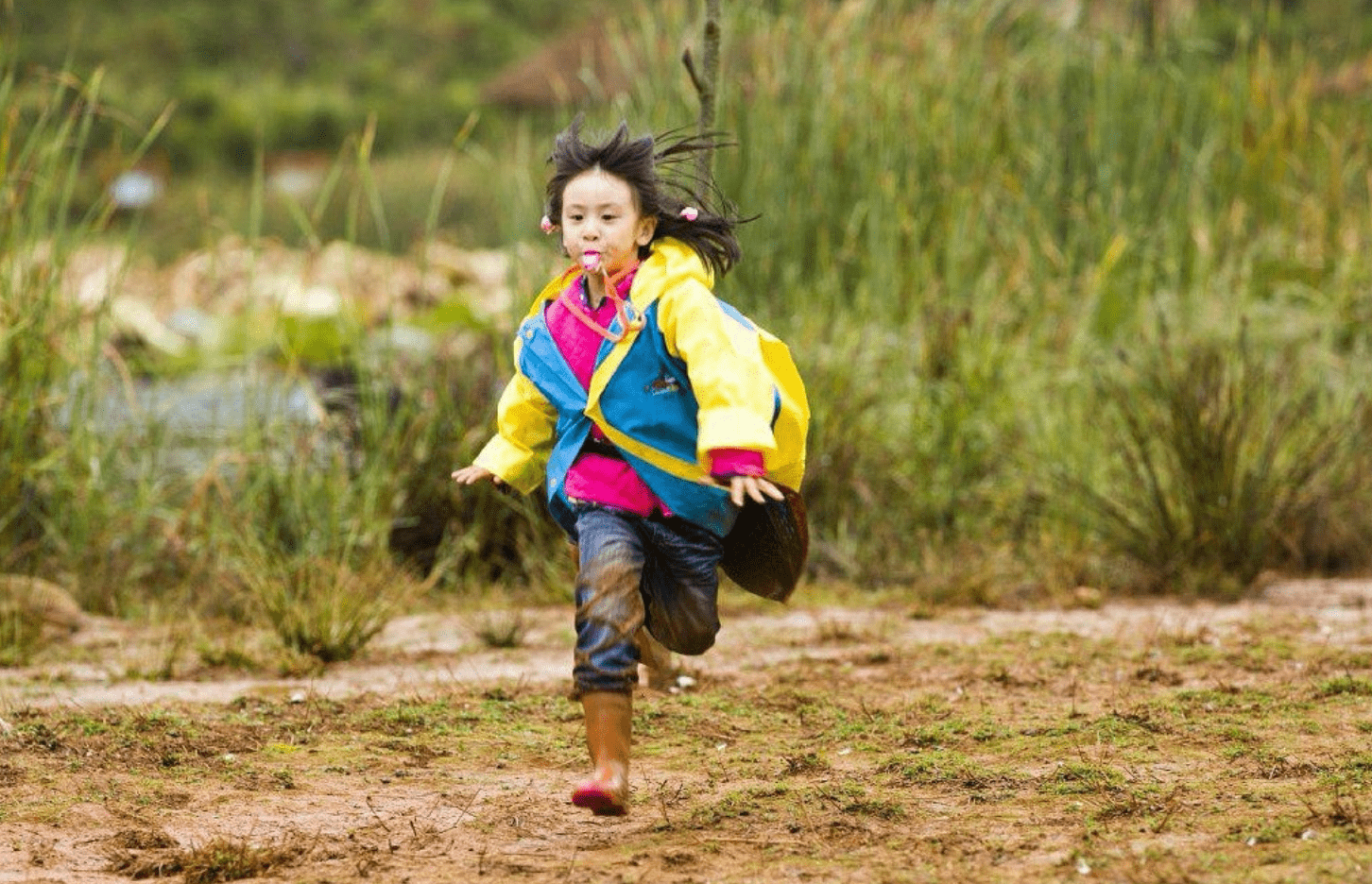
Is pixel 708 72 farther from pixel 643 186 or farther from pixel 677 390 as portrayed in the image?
pixel 677 390

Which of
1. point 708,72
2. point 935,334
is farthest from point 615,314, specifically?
point 935,334

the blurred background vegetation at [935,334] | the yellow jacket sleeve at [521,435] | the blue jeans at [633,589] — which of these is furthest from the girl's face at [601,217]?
the blurred background vegetation at [935,334]

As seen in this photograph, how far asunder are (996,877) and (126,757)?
196 centimetres

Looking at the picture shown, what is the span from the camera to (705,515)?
3.45m

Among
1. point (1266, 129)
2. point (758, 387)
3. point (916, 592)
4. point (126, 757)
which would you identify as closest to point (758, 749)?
point (758, 387)

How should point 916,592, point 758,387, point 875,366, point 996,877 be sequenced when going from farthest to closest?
point 875,366, point 916,592, point 758,387, point 996,877

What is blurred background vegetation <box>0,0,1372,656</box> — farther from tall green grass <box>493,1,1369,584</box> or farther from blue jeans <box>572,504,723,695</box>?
blue jeans <box>572,504,723,695</box>

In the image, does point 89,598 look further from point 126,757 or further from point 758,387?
point 758,387

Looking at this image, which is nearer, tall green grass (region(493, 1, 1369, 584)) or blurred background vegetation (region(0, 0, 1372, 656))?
blurred background vegetation (region(0, 0, 1372, 656))

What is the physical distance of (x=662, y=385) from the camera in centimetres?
340

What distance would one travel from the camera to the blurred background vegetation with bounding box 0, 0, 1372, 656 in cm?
595

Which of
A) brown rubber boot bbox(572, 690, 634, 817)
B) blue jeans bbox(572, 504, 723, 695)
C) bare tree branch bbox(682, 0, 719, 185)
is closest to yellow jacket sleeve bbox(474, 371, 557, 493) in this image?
blue jeans bbox(572, 504, 723, 695)

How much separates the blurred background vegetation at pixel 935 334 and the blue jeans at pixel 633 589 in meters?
1.90

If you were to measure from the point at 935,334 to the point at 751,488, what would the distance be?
3893 millimetres
